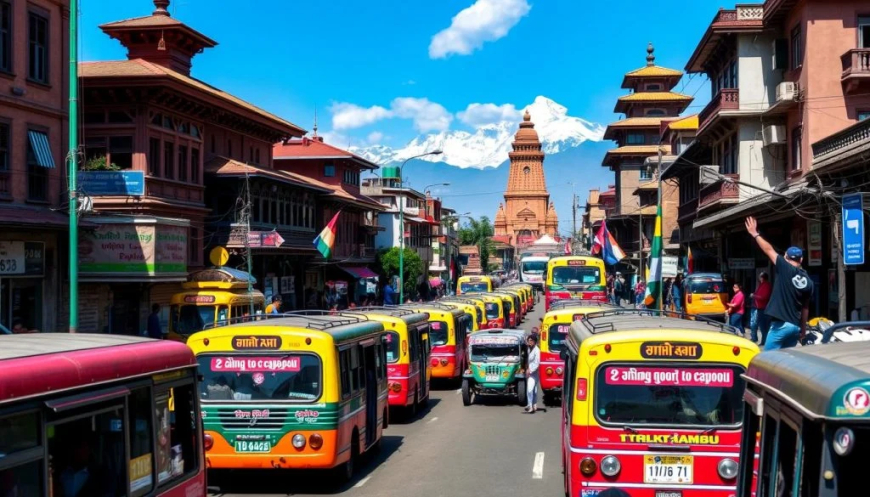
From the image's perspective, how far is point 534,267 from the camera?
78812 millimetres

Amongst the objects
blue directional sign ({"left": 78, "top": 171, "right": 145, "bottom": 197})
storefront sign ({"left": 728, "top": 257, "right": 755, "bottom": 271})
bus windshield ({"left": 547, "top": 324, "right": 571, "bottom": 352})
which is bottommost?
bus windshield ({"left": 547, "top": 324, "right": 571, "bottom": 352})

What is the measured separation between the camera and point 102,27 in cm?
4431

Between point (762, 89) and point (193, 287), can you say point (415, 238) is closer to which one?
point (762, 89)

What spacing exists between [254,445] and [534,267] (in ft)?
221

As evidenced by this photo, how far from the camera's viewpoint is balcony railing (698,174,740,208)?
42750mm

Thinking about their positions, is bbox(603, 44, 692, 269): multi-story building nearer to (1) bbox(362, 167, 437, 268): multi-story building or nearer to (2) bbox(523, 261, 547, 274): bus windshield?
(2) bbox(523, 261, 547, 274): bus windshield

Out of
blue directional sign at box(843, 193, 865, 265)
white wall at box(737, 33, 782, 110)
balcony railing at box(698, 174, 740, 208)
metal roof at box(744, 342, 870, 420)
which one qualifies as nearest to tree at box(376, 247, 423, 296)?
balcony railing at box(698, 174, 740, 208)

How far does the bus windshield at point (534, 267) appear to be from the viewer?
77.9 m

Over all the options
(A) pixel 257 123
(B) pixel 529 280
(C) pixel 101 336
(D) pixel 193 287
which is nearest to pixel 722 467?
(C) pixel 101 336

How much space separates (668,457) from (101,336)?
16.4ft

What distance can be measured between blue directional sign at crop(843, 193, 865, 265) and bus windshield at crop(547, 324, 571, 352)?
561 centimetres

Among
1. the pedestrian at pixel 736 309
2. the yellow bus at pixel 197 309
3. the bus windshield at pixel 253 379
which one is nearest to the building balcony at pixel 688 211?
the pedestrian at pixel 736 309

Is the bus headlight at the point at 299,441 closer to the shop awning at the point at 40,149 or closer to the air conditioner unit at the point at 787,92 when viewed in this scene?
the shop awning at the point at 40,149

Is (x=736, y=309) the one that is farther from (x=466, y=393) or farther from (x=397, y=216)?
(x=397, y=216)
